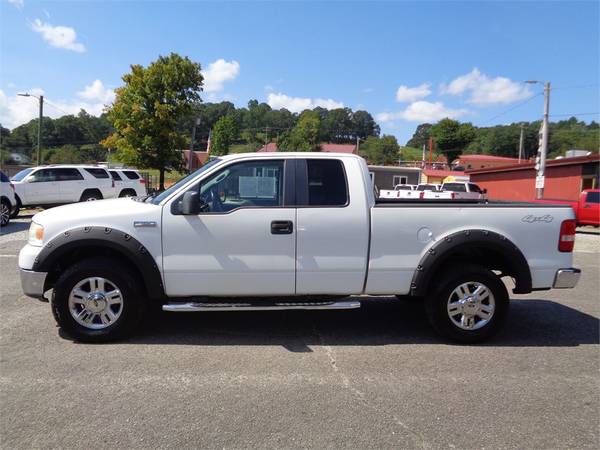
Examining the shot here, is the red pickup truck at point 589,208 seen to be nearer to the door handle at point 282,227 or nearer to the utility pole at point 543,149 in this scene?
the utility pole at point 543,149

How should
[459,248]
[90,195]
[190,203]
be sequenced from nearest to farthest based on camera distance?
[190,203] < [459,248] < [90,195]

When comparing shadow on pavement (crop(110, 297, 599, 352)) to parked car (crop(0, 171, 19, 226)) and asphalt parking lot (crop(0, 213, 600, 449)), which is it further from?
parked car (crop(0, 171, 19, 226))

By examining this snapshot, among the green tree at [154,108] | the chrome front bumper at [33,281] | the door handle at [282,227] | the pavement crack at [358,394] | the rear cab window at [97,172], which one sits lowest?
the pavement crack at [358,394]

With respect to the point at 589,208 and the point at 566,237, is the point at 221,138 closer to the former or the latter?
the point at 589,208

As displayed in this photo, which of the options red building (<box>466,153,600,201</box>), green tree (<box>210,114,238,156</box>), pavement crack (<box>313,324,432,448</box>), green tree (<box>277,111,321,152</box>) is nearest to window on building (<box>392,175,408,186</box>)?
red building (<box>466,153,600,201</box>)

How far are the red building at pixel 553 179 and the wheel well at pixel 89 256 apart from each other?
78.6ft

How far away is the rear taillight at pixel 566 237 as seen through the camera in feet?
14.8

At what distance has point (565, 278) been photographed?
4.55 m

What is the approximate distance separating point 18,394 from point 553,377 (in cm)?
433

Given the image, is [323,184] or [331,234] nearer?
[331,234]

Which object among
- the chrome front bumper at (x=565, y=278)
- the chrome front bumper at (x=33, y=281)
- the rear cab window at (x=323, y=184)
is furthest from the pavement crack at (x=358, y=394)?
the chrome front bumper at (x=33, y=281)

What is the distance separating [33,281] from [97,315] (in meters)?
0.66

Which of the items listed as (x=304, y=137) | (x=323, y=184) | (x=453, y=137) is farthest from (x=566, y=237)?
(x=453, y=137)

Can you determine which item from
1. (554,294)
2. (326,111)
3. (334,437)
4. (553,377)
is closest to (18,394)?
(334,437)
